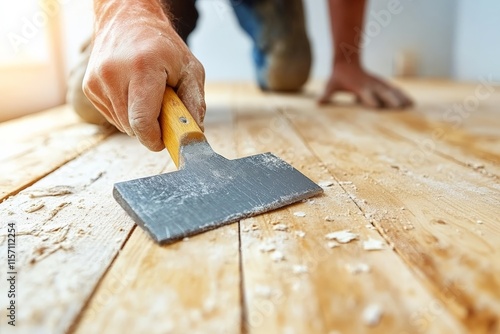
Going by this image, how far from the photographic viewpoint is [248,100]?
6.18 feet

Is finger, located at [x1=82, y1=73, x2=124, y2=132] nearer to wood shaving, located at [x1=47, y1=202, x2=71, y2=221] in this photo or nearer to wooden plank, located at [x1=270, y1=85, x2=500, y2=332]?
wood shaving, located at [x1=47, y1=202, x2=71, y2=221]

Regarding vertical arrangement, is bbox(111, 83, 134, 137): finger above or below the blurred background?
above

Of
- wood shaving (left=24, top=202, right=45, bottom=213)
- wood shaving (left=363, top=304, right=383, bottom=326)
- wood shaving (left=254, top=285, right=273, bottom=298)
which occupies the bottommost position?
wood shaving (left=24, top=202, right=45, bottom=213)

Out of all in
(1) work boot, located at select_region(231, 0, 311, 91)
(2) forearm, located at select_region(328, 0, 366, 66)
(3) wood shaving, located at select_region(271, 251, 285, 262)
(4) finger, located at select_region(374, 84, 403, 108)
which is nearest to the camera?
(3) wood shaving, located at select_region(271, 251, 285, 262)

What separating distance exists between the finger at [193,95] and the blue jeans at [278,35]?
1364 mm

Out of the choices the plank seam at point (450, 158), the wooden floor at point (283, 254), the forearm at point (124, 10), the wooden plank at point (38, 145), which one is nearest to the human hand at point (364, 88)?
the plank seam at point (450, 158)

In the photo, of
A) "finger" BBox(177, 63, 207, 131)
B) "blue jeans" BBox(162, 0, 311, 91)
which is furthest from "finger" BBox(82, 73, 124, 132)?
"blue jeans" BBox(162, 0, 311, 91)

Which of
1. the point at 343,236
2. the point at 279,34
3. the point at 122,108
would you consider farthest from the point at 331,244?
the point at 279,34

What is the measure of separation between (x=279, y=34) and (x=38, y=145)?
119 centimetres

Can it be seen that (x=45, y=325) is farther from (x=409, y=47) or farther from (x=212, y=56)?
(x=409, y=47)

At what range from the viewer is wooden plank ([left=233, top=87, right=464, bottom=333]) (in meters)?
0.35

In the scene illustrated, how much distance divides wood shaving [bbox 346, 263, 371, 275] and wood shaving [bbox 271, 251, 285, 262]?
0.20 feet

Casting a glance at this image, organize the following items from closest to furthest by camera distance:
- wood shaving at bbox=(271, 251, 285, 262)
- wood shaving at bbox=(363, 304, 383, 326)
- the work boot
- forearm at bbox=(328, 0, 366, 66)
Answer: wood shaving at bbox=(363, 304, 383, 326) → wood shaving at bbox=(271, 251, 285, 262) → forearm at bbox=(328, 0, 366, 66) → the work boot

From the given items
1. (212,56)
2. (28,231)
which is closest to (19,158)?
(28,231)
